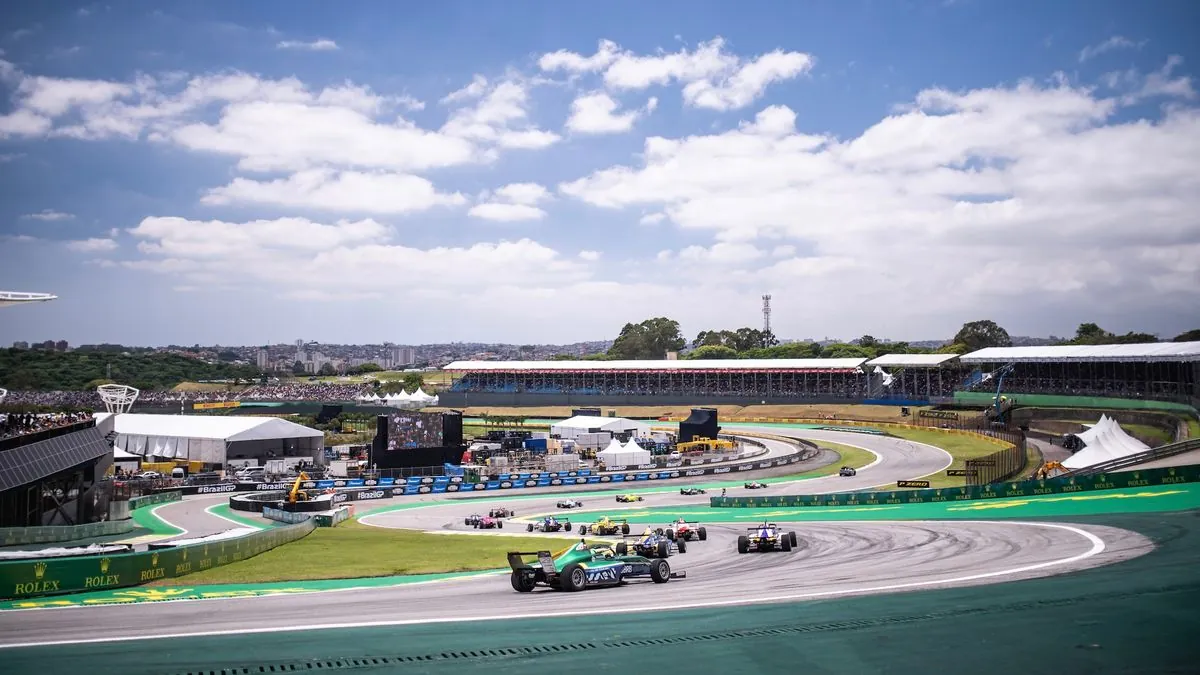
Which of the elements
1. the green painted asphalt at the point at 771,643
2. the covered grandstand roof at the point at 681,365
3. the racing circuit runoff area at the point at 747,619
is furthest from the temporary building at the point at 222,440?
the covered grandstand roof at the point at 681,365

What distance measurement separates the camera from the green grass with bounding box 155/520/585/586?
2373cm

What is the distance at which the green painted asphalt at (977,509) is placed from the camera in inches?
1313

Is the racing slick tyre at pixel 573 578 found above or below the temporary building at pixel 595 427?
above

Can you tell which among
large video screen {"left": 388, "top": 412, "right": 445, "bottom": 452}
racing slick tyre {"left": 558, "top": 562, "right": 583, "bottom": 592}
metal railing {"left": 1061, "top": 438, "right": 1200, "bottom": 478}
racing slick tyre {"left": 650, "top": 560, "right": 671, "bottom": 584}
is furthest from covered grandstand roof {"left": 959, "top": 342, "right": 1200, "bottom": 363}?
racing slick tyre {"left": 558, "top": 562, "right": 583, "bottom": 592}

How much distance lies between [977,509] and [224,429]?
55.1 m

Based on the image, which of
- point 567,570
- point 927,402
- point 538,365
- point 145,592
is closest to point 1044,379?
point 927,402

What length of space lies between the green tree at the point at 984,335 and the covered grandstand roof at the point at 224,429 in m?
163

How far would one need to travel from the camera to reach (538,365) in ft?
474

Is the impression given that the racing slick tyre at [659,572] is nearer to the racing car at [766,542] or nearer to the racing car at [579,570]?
the racing car at [579,570]

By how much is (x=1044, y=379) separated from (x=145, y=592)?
9478 centimetres

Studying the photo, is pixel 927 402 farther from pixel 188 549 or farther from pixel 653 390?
pixel 188 549

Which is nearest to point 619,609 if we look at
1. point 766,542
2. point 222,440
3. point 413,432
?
point 766,542

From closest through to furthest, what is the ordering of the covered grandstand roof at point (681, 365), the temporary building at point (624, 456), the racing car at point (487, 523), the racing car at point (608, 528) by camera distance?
Result: the racing car at point (608, 528), the racing car at point (487, 523), the temporary building at point (624, 456), the covered grandstand roof at point (681, 365)

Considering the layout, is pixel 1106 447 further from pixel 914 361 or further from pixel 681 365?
pixel 681 365
